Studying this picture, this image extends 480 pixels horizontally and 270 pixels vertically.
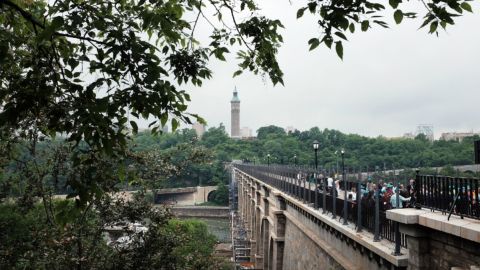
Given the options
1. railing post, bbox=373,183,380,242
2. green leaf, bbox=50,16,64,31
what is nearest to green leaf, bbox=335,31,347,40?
green leaf, bbox=50,16,64,31

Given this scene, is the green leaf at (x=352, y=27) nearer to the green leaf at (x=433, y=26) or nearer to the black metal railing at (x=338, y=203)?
the green leaf at (x=433, y=26)

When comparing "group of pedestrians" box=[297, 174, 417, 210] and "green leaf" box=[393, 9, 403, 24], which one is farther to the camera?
"group of pedestrians" box=[297, 174, 417, 210]

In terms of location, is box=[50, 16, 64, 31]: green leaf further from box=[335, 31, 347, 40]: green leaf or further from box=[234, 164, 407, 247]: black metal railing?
box=[234, 164, 407, 247]: black metal railing

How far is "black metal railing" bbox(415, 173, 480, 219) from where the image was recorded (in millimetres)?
6422

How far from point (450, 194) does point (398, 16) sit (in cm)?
381

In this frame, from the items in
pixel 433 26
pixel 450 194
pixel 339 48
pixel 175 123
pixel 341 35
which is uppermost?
pixel 433 26

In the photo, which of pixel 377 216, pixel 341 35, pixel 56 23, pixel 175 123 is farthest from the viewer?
pixel 377 216

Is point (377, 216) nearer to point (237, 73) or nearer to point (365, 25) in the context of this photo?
point (237, 73)

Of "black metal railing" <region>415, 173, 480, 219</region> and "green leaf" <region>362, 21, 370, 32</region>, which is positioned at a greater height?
"green leaf" <region>362, 21, 370, 32</region>

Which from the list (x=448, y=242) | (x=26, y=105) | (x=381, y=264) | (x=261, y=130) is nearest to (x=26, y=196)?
(x=26, y=105)

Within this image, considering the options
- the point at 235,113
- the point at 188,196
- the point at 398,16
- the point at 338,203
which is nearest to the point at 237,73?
the point at 398,16

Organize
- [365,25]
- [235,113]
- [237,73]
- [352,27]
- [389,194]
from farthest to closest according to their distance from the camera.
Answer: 1. [235,113]
2. [389,194]
3. [237,73]
4. [352,27]
5. [365,25]

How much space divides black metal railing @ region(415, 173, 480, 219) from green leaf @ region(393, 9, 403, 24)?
2955mm

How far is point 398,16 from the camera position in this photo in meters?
4.32
